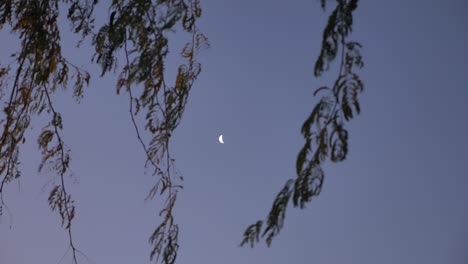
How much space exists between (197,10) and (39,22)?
0.44 metres

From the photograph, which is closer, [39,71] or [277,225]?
[277,225]

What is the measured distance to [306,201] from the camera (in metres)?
1.26

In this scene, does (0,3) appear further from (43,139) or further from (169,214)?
(169,214)

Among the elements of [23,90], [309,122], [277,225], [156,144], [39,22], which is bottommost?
[277,225]

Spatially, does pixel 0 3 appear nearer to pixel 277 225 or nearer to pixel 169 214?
pixel 169 214

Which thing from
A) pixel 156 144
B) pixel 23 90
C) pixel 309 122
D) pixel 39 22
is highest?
pixel 39 22

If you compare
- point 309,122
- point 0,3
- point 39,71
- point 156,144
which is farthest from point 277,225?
point 0,3

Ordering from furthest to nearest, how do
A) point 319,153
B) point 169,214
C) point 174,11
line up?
point 174,11, point 169,214, point 319,153

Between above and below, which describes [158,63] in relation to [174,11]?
below

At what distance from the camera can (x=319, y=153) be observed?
1.25 m

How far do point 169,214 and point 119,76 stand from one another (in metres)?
0.41

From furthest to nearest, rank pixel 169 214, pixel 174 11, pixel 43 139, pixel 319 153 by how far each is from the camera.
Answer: pixel 43 139
pixel 174 11
pixel 169 214
pixel 319 153

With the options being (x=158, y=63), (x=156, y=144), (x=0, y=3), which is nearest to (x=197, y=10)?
(x=158, y=63)

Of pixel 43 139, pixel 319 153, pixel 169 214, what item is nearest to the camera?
pixel 319 153
